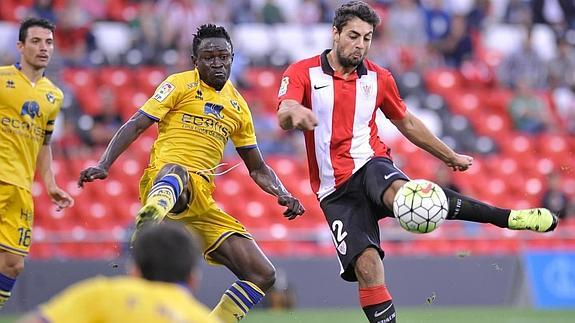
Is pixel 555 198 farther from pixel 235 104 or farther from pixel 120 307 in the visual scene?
pixel 120 307

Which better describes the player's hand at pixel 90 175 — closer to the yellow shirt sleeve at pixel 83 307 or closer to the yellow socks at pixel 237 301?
the yellow socks at pixel 237 301

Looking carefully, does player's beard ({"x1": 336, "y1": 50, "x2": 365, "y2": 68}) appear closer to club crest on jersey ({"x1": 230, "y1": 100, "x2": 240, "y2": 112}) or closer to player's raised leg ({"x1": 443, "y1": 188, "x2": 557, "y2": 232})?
club crest on jersey ({"x1": 230, "y1": 100, "x2": 240, "y2": 112})

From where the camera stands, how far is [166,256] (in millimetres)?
4668

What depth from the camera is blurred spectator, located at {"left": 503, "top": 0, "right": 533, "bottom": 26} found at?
2147cm

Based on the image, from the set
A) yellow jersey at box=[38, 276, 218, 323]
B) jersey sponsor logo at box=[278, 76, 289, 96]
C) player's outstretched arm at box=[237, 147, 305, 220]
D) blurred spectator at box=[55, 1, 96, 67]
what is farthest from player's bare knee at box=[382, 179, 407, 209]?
blurred spectator at box=[55, 1, 96, 67]

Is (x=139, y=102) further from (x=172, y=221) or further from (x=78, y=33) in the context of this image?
(x=172, y=221)

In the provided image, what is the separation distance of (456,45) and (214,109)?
12.3 metres

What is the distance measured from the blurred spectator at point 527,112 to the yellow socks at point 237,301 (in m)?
11.9

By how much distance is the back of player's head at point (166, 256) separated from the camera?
15.3 ft

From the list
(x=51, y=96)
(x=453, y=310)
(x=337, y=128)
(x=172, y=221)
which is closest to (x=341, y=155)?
(x=337, y=128)

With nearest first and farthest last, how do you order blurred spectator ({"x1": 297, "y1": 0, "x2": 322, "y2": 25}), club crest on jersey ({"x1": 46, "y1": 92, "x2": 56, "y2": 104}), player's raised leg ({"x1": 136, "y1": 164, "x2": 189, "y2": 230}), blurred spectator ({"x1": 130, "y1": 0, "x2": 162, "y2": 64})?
1. player's raised leg ({"x1": 136, "y1": 164, "x2": 189, "y2": 230})
2. club crest on jersey ({"x1": 46, "y1": 92, "x2": 56, "y2": 104})
3. blurred spectator ({"x1": 130, "y1": 0, "x2": 162, "y2": 64})
4. blurred spectator ({"x1": 297, "y1": 0, "x2": 322, "y2": 25})

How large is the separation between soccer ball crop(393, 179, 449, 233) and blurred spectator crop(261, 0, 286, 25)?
40.3 feet

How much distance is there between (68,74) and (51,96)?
869 centimetres

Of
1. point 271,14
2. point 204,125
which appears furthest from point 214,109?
point 271,14
